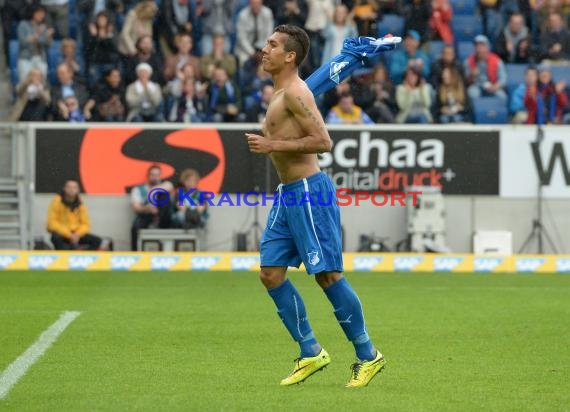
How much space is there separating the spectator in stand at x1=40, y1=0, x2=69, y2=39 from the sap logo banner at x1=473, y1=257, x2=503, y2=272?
7.77 metres

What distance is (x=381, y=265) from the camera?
19.0 metres

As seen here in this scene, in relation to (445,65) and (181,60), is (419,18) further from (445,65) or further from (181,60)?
(181,60)

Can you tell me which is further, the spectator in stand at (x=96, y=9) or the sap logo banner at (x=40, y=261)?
the spectator in stand at (x=96, y=9)

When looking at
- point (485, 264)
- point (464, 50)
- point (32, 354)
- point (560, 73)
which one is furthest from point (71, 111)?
point (32, 354)

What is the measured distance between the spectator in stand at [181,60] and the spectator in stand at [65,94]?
49.3 inches

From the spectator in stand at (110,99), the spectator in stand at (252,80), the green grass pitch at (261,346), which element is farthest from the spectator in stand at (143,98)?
the green grass pitch at (261,346)

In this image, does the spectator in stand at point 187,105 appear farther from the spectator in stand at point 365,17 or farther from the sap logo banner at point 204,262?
the spectator in stand at point 365,17

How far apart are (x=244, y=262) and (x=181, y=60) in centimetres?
385

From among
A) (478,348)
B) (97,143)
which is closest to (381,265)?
(97,143)

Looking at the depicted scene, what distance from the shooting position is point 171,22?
869 inches

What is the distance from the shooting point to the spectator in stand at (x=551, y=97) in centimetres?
2114

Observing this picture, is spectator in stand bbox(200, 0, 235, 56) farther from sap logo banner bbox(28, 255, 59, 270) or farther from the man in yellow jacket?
sap logo banner bbox(28, 255, 59, 270)

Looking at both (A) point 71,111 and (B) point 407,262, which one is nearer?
(B) point 407,262

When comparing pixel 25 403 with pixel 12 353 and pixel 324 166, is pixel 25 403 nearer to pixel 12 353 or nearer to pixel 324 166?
pixel 12 353
